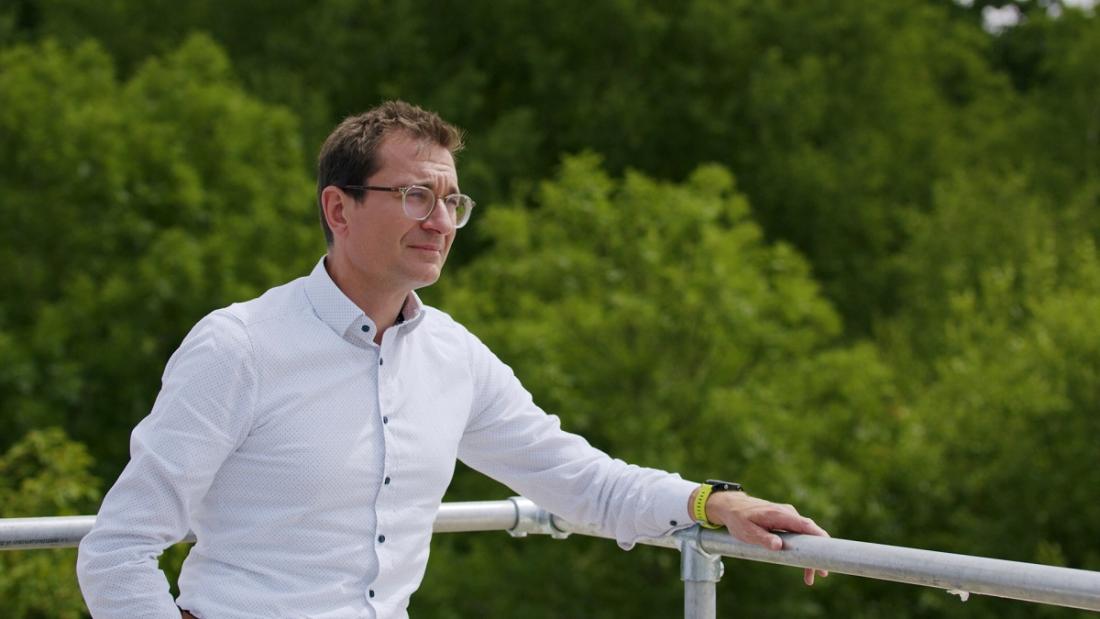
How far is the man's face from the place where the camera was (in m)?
2.33

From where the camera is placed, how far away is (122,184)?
1709 cm

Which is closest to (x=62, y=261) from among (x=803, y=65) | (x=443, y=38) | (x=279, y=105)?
(x=279, y=105)

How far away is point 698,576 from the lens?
2381mm

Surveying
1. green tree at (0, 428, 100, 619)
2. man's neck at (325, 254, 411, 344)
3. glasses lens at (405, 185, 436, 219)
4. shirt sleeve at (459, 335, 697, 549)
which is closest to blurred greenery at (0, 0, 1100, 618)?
green tree at (0, 428, 100, 619)

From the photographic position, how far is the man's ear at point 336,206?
236 centimetres

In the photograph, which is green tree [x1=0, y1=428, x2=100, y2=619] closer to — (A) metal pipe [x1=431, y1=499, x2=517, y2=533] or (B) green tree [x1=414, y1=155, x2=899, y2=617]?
(A) metal pipe [x1=431, y1=499, x2=517, y2=533]

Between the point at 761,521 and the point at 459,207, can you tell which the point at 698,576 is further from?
the point at 459,207

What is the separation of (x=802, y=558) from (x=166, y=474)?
857 millimetres

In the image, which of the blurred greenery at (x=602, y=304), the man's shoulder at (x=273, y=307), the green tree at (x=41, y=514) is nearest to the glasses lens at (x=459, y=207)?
the man's shoulder at (x=273, y=307)

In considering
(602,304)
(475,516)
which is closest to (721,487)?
(475,516)

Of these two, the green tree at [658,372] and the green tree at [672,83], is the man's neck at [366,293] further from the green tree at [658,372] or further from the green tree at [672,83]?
the green tree at [672,83]

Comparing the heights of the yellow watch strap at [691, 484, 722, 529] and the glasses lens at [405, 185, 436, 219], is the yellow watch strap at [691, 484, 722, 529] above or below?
below

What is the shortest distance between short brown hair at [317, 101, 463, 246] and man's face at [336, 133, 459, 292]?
1 centimetres

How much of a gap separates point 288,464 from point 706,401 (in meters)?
13.5
